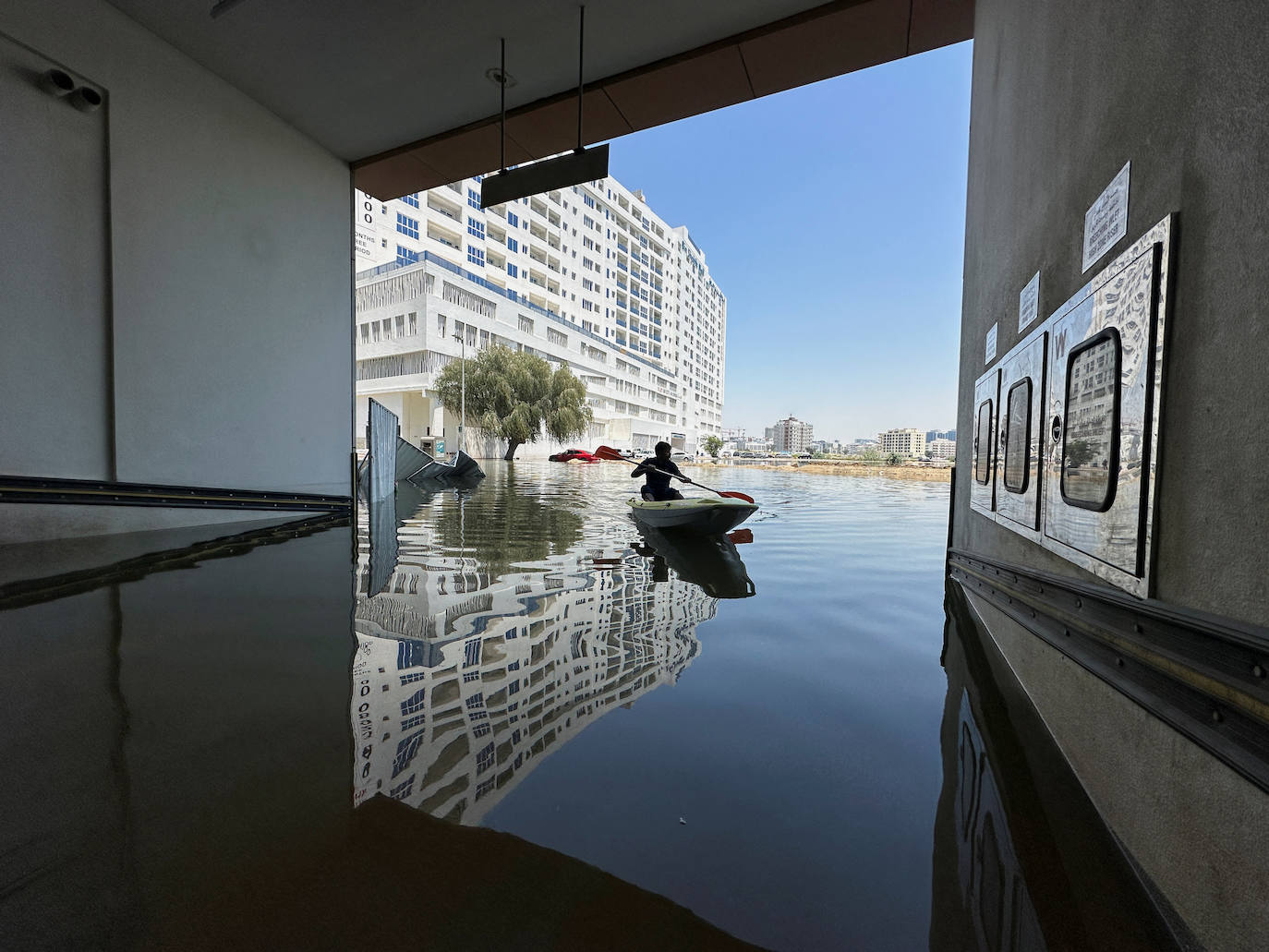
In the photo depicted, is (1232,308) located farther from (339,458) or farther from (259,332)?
(339,458)

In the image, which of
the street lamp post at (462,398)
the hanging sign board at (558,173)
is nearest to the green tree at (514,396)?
the street lamp post at (462,398)

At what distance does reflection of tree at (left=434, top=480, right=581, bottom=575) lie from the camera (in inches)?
250

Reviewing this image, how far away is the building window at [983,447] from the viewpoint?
398 cm

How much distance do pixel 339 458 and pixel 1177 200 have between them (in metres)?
9.26

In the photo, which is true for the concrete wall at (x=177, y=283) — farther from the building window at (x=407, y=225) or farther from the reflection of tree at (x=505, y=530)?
the building window at (x=407, y=225)

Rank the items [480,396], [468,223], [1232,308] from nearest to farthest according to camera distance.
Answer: [1232,308] < [480,396] < [468,223]

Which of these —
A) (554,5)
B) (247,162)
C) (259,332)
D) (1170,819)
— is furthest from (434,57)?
(1170,819)

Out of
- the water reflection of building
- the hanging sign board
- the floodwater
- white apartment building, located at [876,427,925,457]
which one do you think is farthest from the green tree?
white apartment building, located at [876,427,925,457]

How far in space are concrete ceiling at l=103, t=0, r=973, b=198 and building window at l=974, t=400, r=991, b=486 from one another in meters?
3.71

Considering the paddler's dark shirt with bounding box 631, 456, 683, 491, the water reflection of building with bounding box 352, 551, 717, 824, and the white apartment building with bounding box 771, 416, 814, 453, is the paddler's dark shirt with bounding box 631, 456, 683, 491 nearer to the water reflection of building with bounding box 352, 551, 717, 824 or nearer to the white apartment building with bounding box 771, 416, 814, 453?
the water reflection of building with bounding box 352, 551, 717, 824

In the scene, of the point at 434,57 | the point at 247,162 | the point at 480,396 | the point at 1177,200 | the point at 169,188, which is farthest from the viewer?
the point at 480,396

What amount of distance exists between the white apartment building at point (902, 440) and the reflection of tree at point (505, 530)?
130 m

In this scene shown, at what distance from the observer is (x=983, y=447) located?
4.18 meters

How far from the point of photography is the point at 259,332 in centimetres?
723
